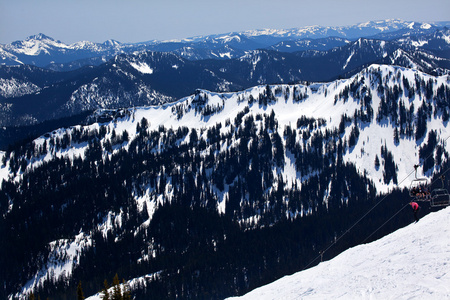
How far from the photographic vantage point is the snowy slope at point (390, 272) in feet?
102

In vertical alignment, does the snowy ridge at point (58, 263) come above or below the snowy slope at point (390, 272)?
below

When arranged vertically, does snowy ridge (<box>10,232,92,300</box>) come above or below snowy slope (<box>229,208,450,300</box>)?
below

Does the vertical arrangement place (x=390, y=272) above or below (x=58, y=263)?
above

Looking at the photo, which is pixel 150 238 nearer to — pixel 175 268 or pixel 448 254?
pixel 175 268

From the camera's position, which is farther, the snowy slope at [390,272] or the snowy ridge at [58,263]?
the snowy ridge at [58,263]

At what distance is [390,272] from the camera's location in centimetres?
3597

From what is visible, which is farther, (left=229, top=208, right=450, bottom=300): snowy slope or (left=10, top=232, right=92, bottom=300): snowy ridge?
(left=10, top=232, right=92, bottom=300): snowy ridge

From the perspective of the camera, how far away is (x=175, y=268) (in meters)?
161

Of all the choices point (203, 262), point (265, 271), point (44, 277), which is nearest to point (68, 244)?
point (44, 277)

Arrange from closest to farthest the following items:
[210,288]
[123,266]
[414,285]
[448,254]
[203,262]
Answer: [414,285]
[448,254]
[210,288]
[203,262]
[123,266]

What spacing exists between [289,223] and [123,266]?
89.1 m

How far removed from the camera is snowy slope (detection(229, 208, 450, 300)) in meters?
31.2

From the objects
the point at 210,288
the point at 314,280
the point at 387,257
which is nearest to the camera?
the point at 387,257

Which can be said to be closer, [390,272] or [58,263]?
[390,272]
